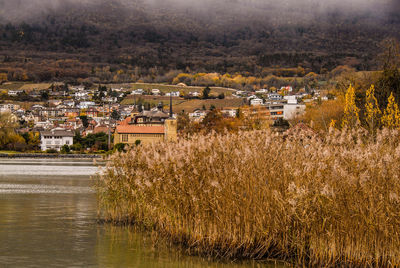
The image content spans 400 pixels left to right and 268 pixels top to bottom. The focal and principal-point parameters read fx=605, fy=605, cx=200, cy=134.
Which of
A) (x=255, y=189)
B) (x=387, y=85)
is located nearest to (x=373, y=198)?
(x=255, y=189)

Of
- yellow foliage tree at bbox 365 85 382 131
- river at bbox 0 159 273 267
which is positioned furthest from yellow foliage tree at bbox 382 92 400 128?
river at bbox 0 159 273 267

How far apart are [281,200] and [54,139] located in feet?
460

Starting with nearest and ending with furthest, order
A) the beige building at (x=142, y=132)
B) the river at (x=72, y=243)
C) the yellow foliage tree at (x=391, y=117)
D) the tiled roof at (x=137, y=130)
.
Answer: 1. the river at (x=72, y=243)
2. the yellow foliage tree at (x=391, y=117)
3. the beige building at (x=142, y=132)
4. the tiled roof at (x=137, y=130)

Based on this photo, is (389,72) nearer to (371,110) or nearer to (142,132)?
(371,110)

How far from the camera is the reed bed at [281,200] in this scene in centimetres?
1199

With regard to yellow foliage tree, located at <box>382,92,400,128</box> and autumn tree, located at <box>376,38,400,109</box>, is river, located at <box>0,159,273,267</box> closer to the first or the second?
yellow foliage tree, located at <box>382,92,400,128</box>

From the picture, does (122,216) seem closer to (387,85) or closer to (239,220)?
(239,220)

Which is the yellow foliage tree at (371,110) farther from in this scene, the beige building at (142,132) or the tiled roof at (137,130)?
the tiled roof at (137,130)

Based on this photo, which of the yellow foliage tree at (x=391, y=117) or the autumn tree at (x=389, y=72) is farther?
the autumn tree at (x=389, y=72)

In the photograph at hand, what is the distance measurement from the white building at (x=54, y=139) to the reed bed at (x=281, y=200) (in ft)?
440

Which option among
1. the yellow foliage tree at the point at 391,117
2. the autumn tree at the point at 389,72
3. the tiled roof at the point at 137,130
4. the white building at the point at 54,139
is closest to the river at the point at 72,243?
the yellow foliage tree at the point at 391,117

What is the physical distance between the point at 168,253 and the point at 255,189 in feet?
10.5

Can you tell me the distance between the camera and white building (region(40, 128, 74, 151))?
479 ft

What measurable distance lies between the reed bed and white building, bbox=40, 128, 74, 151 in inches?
5280
